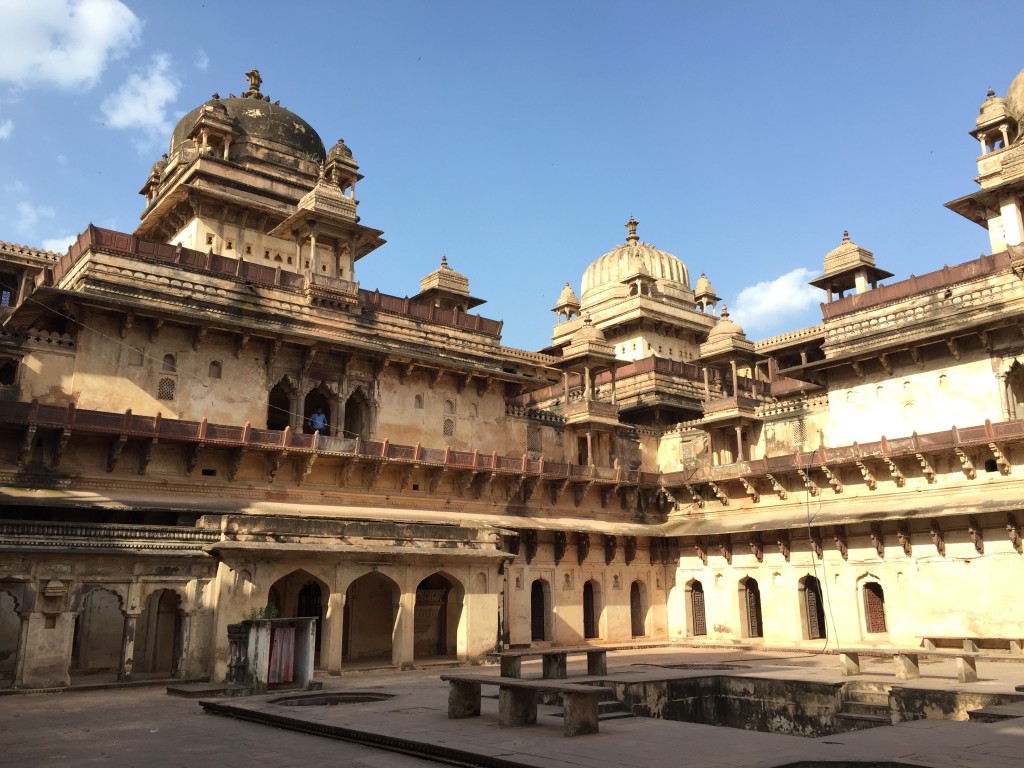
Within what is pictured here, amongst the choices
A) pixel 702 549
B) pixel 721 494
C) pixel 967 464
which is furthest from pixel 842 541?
pixel 702 549

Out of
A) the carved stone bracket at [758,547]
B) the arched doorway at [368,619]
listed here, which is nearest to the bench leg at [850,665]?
the arched doorway at [368,619]

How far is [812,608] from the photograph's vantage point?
29.2 m

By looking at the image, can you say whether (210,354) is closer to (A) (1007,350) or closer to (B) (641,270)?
(A) (1007,350)

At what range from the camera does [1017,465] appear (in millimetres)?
24844

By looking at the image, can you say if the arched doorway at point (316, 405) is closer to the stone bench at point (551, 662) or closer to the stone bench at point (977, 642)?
the stone bench at point (551, 662)

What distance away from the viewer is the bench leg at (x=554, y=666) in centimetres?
1574

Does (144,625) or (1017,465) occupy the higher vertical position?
(1017,465)

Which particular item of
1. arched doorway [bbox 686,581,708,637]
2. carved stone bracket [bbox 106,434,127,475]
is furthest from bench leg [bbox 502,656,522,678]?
arched doorway [bbox 686,581,708,637]

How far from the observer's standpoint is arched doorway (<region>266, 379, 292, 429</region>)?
26.8m

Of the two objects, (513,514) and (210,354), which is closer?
(210,354)

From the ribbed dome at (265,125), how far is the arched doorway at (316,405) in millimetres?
12836

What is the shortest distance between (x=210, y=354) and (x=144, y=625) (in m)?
7.59

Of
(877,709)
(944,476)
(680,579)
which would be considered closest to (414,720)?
(877,709)

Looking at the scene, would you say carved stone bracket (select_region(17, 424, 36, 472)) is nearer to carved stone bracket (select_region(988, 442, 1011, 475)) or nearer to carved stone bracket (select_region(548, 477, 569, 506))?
carved stone bracket (select_region(548, 477, 569, 506))
